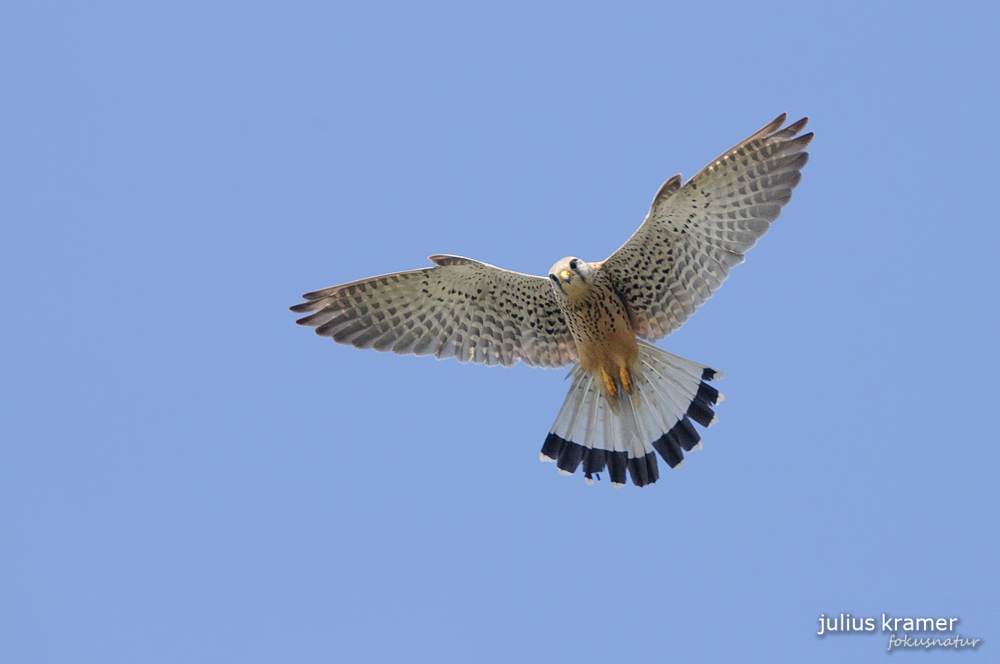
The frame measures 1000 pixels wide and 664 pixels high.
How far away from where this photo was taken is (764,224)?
24.2 ft

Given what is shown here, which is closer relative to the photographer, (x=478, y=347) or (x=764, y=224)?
(x=764, y=224)

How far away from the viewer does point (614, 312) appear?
785cm

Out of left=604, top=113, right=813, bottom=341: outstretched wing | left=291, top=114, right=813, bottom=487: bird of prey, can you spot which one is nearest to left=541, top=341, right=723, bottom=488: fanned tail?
left=291, top=114, right=813, bottom=487: bird of prey

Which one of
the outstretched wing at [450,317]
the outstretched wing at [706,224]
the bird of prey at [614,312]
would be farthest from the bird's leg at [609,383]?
the outstretched wing at [706,224]

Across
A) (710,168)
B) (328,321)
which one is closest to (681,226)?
(710,168)

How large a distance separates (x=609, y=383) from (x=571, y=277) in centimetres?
103

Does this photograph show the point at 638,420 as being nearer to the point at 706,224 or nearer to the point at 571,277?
the point at 571,277

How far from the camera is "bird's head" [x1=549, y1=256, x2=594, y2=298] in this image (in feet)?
24.6

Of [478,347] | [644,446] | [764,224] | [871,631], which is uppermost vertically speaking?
[764,224]

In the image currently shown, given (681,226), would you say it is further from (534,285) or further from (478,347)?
(478,347)

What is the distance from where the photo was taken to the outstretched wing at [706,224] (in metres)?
7.34

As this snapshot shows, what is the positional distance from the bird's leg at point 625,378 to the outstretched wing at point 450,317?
1.49 ft

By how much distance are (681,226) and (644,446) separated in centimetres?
174

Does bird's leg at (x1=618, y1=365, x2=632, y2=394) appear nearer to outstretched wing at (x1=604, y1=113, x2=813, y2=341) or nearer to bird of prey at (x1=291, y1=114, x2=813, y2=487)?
bird of prey at (x1=291, y1=114, x2=813, y2=487)
